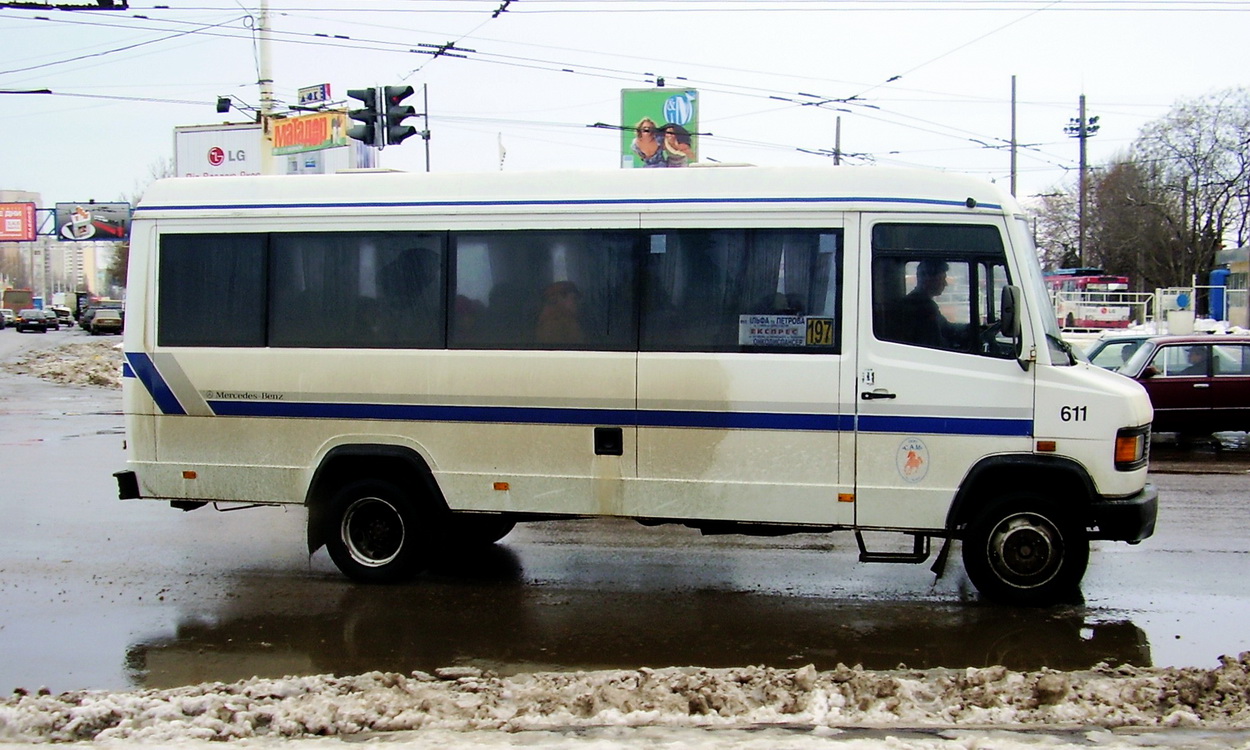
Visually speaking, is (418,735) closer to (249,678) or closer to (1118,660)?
(249,678)

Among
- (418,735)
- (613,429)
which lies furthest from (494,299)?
(418,735)

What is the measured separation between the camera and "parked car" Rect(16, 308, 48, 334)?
67.5m

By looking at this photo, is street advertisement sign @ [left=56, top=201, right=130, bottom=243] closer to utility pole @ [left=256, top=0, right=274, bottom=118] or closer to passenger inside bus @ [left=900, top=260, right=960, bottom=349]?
utility pole @ [left=256, top=0, right=274, bottom=118]

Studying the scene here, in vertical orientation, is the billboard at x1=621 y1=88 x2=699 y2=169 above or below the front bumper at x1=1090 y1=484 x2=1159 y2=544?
above

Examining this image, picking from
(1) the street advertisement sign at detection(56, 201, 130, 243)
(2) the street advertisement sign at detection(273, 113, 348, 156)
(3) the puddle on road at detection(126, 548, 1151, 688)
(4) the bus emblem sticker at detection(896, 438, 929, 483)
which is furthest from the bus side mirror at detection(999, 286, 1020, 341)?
(1) the street advertisement sign at detection(56, 201, 130, 243)

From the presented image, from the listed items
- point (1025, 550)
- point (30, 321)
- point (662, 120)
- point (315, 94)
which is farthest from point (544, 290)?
point (30, 321)

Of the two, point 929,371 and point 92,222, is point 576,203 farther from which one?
point 92,222

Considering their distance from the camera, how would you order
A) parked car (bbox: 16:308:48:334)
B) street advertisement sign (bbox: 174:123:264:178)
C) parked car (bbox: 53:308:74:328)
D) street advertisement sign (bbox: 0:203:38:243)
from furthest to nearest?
parked car (bbox: 53:308:74:328), street advertisement sign (bbox: 0:203:38:243), parked car (bbox: 16:308:48:334), street advertisement sign (bbox: 174:123:264:178)

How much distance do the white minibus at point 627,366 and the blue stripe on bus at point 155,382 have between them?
0.02m

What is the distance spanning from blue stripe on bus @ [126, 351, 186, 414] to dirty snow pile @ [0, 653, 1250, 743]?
9.77 ft

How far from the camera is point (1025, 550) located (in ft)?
23.9

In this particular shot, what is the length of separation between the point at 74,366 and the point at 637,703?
28619mm

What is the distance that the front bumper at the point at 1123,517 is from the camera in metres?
6.99

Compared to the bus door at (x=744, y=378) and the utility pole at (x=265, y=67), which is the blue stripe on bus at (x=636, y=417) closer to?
the bus door at (x=744, y=378)
